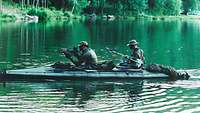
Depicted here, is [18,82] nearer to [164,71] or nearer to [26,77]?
[26,77]

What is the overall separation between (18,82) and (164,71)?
7515mm

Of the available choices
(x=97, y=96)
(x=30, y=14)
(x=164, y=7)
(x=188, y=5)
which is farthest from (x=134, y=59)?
(x=188, y=5)

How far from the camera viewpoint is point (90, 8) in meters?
130

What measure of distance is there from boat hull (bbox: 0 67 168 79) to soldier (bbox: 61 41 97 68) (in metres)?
0.56

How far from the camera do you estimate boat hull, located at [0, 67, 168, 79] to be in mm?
26859

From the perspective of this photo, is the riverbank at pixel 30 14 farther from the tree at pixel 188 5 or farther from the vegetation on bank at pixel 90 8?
the tree at pixel 188 5

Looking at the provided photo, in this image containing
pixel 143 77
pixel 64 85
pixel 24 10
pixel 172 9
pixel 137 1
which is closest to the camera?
pixel 64 85

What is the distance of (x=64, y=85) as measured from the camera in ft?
86.0

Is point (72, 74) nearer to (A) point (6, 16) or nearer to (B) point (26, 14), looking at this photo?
(A) point (6, 16)

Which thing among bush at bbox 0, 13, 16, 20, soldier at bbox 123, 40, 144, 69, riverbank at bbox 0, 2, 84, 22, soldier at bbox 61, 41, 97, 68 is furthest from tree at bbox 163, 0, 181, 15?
soldier at bbox 61, 41, 97, 68

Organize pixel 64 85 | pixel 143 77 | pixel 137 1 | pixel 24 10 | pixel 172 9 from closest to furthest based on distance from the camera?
pixel 64 85, pixel 143 77, pixel 24 10, pixel 137 1, pixel 172 9

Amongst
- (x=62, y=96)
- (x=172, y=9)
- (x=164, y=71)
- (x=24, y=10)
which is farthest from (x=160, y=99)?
(x=172, y=9)

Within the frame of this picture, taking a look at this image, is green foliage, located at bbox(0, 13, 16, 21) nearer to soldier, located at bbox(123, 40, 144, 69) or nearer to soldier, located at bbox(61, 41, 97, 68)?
soldier, located at bbox(123, 40, 144, 69)

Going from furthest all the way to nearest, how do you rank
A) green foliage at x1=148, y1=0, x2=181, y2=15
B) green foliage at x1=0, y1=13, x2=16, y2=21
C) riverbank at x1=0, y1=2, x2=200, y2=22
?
green foliage at x1=148, y1=0, x2=181, y2=15, riverbank at x1=0, y1=2, x2=200, y2=22, green foliage at x1=0, y1=13, x2=16, y2=21
